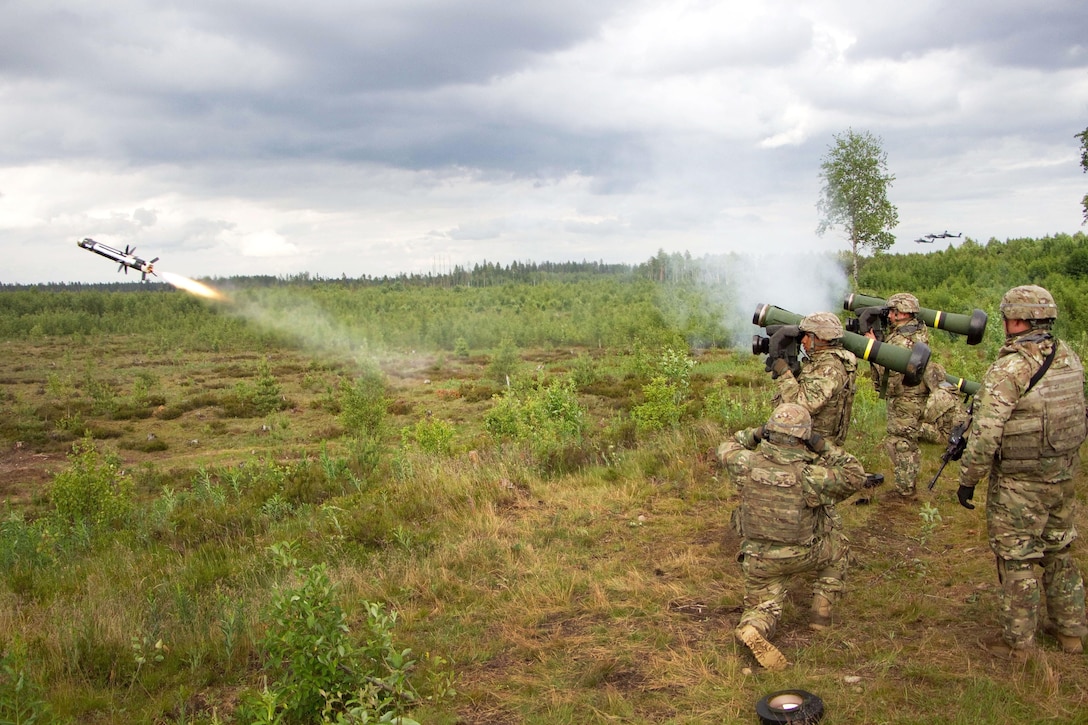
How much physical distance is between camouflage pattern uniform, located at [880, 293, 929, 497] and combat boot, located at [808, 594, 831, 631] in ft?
9.33

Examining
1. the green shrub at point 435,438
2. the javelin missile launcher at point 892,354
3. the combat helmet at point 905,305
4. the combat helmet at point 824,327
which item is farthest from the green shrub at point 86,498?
the combat helmet at point 905,305

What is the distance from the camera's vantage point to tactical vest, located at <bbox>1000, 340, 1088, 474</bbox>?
4.04 metres

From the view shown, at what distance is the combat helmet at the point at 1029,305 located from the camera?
13.4ft

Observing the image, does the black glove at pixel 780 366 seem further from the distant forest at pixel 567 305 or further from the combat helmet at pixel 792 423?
the distant forest at pixel 567 305

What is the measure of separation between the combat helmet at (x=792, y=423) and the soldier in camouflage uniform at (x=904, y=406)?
273 cm

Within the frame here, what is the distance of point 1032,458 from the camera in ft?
13.4

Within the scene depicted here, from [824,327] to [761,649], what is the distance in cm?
257

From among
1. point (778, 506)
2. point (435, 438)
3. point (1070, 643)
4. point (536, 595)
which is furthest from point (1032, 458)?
point (435, 438)

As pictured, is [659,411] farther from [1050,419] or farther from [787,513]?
[1050,419]

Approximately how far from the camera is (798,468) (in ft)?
14.6

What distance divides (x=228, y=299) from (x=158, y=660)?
54.2 feet

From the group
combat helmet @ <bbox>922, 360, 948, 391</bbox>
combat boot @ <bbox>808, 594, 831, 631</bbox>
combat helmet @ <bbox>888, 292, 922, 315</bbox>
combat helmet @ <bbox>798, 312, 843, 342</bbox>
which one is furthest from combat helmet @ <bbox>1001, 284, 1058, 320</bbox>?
combat helmet @ <bbox>922, 360, 948, 391</bbox>

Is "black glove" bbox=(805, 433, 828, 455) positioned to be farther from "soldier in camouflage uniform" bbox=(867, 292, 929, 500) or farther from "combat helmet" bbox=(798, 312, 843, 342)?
"soldier in camouflage uniform" bbox=(867, 292, 929, 500)

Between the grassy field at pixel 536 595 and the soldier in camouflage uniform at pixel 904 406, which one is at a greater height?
the soldier in camouflage uniform at pixel 904 406
